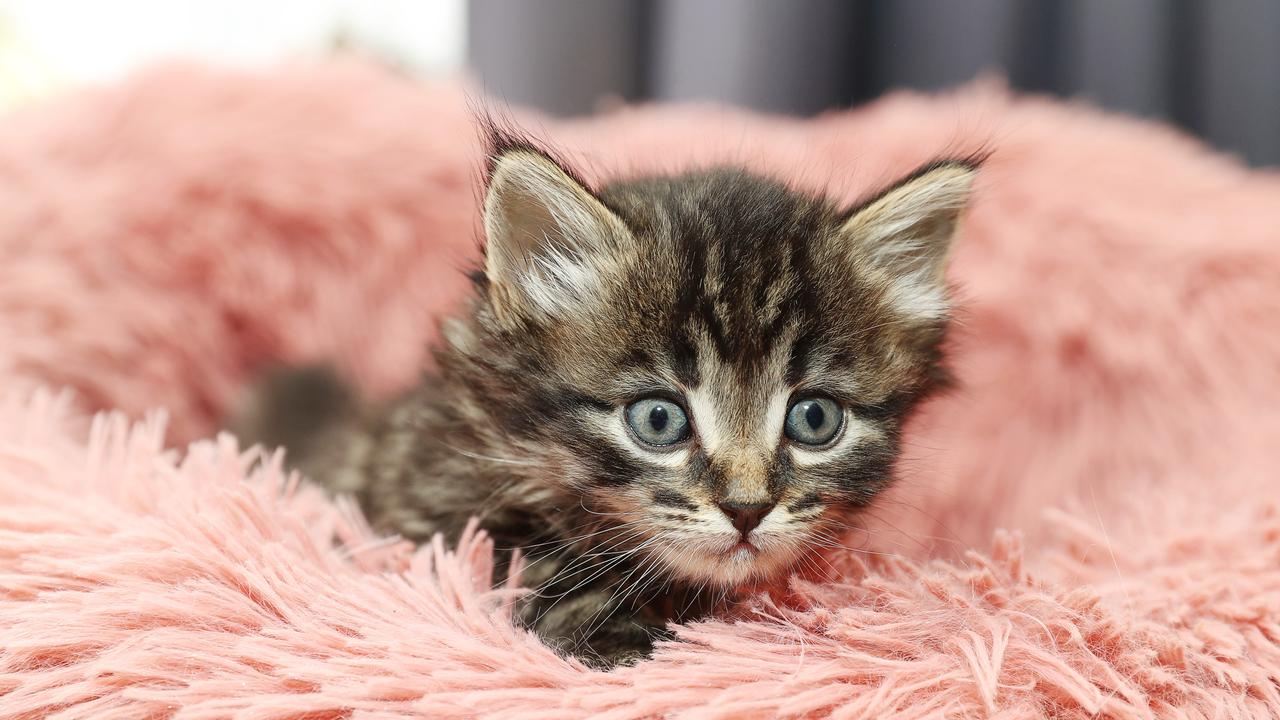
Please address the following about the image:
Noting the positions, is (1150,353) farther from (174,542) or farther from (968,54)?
(174,542)

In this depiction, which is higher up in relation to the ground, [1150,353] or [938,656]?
[1150,353]

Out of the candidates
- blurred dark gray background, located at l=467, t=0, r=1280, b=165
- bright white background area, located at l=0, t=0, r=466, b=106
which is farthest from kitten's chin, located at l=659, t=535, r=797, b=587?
bright white background area, located at l=0, t=0, r=466, b=106

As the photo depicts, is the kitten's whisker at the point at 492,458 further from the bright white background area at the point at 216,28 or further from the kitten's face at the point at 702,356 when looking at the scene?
the bright white background area at the point at 216,28

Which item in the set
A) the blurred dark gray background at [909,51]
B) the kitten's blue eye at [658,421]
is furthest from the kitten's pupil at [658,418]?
the blurred dark gray background at [909,51]

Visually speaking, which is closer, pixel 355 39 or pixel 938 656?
pixel 938 656

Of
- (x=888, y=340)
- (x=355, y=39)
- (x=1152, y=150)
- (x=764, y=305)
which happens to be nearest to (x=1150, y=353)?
(x=1152, y=150)
